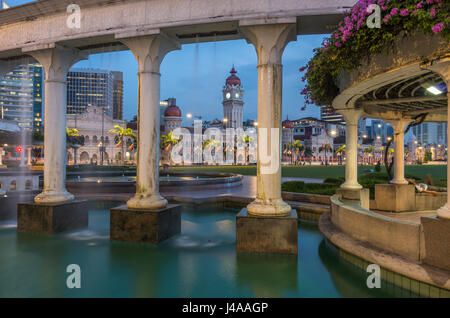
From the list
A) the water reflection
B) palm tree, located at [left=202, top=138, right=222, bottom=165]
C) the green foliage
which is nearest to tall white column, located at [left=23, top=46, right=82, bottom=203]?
the water reflection

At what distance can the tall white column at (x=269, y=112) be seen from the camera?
6.49m

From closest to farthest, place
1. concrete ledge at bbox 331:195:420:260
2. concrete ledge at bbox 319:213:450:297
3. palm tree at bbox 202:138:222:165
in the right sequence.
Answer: concrete ledge at bbox 319:213:450:297 < concrete ledge at bbox 331:195:420:260 < palm tree at bbox 202:138:222:165

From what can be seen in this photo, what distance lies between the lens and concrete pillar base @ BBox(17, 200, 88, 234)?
8148 millimetres

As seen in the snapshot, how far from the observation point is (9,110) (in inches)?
5517

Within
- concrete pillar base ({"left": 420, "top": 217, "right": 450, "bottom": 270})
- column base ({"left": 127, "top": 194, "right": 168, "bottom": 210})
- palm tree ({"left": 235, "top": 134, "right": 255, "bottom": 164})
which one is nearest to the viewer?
→ concrete pillar base ({"left": 420, "top": 217, "right": 450, "bottom": 270})

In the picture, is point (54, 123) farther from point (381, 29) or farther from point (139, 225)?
point (381, 29)

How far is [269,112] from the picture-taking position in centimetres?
657

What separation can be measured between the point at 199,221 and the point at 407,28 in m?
8.12

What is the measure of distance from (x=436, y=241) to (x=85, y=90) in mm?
181017

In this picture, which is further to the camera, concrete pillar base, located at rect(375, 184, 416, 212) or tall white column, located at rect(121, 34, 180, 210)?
concrete pillar base, located at rect(375, 184, 416, 212)

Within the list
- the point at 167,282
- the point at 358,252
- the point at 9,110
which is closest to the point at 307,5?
the point at 358,252

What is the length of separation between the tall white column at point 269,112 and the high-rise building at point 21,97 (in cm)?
14589

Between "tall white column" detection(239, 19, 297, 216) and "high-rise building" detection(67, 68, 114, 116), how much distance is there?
16272cm

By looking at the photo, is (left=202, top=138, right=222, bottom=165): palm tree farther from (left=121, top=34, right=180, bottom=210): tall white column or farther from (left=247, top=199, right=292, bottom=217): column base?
(left=247, top=199, right=292, bottom=217): column base
